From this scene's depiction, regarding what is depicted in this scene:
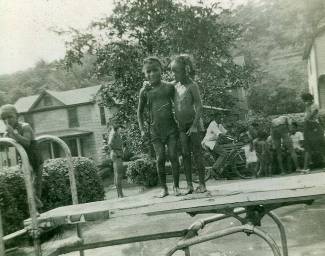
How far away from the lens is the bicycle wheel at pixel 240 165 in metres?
14.4

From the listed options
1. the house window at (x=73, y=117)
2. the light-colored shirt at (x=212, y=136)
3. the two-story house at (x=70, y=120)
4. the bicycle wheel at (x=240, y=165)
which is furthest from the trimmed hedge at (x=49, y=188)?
the house window at (x=73, y=117)

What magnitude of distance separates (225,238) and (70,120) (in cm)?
3674

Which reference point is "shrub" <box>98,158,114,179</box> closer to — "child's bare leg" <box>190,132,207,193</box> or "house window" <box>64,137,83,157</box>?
"house window" <box>64,137,83,157</box>

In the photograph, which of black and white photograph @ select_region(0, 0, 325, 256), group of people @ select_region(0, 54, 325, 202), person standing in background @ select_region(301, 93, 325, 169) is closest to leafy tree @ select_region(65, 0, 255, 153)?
black and white photograph @ select_region(0, 0, 325, 256)

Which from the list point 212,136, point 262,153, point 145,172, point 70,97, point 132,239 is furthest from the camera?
point 70,97

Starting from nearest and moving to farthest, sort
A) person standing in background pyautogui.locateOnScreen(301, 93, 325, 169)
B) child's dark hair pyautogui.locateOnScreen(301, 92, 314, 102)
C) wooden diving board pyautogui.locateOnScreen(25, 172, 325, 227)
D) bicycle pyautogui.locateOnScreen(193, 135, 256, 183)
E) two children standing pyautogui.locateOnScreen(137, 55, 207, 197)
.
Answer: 1. wooden diving board pyautogui.locateOnScreen(25, 172, 325, 227)
2. two children standing pyautogui.locateOnScreen(137, 55, 207, 197)
3. child's dark hair pyautogui.locateOnScreen(301, 92, 314, 102)
4. person standing in background pyautogui.locateOnScreen(301, 93, 325, 169)
5. bicycle pyautogui.locateOnScreen(193, 135, 256, 183)

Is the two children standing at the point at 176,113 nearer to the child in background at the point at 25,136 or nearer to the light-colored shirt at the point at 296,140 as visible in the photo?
the child in background at the point at 25,136

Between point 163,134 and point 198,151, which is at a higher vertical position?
point 163,134

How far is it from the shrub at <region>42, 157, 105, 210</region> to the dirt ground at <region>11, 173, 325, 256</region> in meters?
0.77

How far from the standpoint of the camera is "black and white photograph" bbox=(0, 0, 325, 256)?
13.2ft

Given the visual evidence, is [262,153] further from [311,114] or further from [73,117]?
[73,117]

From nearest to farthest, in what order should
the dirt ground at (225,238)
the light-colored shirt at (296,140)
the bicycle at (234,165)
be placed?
the dirt ground at (225,238), the bicycle at (234,165), the light-colored shirt at (296,140)

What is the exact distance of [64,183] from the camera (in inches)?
404

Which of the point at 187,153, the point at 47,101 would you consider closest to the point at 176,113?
the point at 187,153
